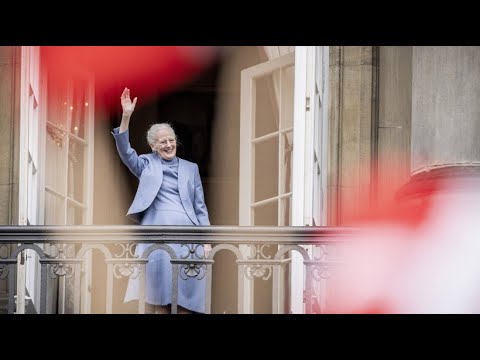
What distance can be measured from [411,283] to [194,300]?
55.2 inches

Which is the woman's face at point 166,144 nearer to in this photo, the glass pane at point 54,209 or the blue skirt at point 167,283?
the blue skirt at point 167,283

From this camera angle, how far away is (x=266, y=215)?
18.1 meters

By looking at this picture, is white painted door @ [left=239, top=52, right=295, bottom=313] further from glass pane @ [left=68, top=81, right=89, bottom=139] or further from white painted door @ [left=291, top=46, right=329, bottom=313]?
glass pane @ [left=68, top=81, right=89, bottom=139]

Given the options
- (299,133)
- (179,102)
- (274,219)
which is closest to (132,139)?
(179,102)

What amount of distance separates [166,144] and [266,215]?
1.88 metres

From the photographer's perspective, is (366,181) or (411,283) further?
(366,181)

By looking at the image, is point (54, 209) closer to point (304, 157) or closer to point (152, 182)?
point (152, 182)

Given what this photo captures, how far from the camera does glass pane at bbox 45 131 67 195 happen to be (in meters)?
17.7

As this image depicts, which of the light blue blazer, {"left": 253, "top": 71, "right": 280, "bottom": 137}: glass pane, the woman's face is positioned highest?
{"left": 253, "top": 71, "right": 280, "bottom": 137}: glass pane

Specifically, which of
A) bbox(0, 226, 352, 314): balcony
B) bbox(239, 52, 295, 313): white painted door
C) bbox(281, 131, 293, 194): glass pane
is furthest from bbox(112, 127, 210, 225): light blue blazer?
bbox(281, 131, 293, 194): glass pane

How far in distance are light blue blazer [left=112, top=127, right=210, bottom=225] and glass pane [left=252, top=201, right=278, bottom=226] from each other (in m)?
1.58

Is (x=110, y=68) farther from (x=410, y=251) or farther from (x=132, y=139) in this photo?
(x=410, y=251)
